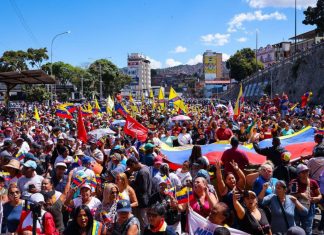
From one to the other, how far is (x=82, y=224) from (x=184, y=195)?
4.81ft

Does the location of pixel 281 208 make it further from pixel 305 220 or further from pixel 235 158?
pixel 235 158

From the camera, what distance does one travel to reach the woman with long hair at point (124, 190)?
563cm

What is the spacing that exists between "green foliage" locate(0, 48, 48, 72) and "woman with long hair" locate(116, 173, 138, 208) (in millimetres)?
60686

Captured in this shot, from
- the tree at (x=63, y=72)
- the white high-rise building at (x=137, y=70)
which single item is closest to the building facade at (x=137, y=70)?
the white high-rise building at (x=137, y=70)

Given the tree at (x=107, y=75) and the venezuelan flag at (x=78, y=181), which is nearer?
the venezuelan flag at (x=78, y=181)

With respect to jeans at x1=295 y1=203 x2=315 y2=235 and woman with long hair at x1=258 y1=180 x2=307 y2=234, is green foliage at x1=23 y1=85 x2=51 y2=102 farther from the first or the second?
woman with long hair at x1=258 y1=180 x2=307 y2=234

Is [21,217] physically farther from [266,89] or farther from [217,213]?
[266,89]

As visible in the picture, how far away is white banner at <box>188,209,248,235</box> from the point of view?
173 inches

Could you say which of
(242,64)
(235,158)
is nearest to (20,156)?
(235,158)

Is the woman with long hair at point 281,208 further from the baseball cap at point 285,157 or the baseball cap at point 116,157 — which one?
the baseball cap at point 116,157

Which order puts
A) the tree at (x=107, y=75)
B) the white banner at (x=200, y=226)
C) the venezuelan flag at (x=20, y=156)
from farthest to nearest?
the tree at (x=107, y=75) < the venezuelan flag at (x=20, y=156) < the white banner at (x=200, y=226)

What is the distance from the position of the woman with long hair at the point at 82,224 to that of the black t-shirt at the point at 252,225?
1.51 meters

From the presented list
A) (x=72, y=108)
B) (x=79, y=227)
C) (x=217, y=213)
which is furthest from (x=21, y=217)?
(x=72, y=108)

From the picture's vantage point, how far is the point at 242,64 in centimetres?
8412
